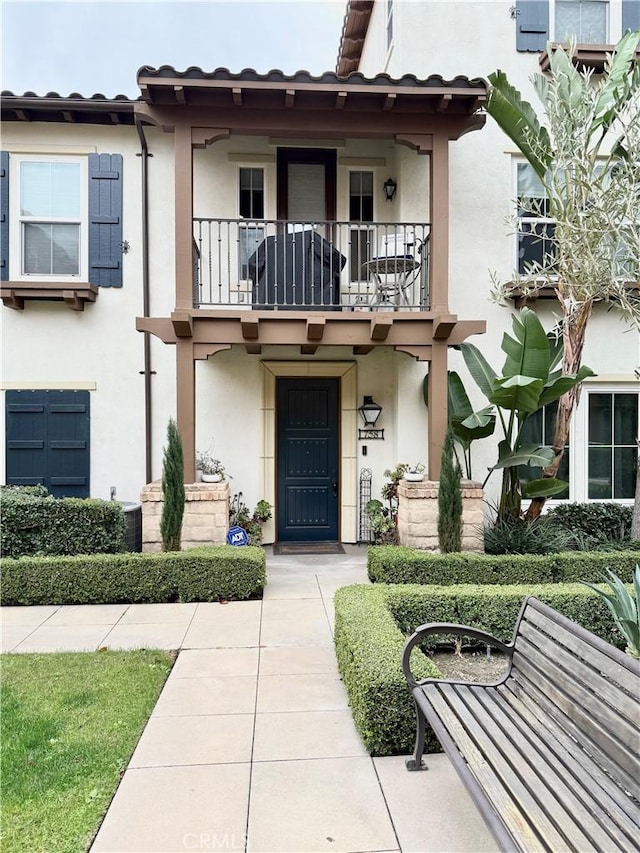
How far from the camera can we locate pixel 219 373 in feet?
27.2

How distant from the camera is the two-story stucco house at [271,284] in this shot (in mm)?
7961

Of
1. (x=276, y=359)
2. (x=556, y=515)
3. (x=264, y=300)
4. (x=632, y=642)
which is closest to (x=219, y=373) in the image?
(x=276, y=359)

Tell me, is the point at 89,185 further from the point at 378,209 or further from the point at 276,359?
the point at 378,209

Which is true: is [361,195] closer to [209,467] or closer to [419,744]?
[209,467]

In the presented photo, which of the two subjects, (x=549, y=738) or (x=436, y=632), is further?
(x=436, y=632)

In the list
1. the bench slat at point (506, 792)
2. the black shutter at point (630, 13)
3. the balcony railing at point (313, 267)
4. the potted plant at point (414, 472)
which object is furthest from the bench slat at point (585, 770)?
the black shutter at point (630, 13)

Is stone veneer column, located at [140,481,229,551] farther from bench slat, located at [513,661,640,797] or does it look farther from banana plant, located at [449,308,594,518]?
bench slat, located at [513,661,640,797]

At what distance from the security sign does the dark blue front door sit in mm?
1385

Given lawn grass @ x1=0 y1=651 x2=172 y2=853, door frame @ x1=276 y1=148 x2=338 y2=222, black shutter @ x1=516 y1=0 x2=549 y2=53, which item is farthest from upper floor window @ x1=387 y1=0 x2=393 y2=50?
lawn grass @ x1=0 y1=651 x2=172 y2=853

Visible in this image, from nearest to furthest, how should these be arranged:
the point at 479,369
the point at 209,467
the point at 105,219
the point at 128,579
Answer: the point at 128,579 < the point at 479,369 < the point at 209,467 < the point at 105,219

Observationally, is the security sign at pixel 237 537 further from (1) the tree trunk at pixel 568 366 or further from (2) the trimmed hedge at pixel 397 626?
(1) the tree trunk at pixel 568 366

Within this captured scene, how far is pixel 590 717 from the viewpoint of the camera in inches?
92.7

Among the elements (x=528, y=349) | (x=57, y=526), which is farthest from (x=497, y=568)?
(x=57, y=526)

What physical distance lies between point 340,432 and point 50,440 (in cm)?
433
